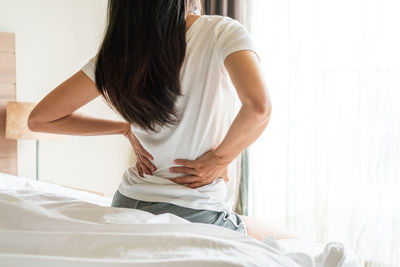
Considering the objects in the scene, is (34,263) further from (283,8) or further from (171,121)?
(283,8)

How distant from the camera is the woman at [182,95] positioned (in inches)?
43.0

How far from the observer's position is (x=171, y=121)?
1.15 meters

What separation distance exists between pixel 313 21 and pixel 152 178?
92.6 inches

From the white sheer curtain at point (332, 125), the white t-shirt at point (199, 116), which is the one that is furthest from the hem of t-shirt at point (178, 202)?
the white sheer curtain at point (332, 125)

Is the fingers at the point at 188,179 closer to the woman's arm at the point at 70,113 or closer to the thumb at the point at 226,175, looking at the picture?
the thumb at the point at 226,175

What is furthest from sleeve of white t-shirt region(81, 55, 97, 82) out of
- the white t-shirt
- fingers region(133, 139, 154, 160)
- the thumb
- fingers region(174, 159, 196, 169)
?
the thumb

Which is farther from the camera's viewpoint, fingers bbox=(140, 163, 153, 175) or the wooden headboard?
the wooden headboard

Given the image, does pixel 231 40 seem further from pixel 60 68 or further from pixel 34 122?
pixel 60 68

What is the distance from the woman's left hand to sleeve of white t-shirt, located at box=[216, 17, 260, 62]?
0.25 metres

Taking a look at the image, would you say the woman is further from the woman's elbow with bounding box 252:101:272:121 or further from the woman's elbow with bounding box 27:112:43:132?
the woman's elbow with bounding box 27:112:43:132

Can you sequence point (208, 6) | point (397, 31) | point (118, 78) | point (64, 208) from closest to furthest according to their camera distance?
point (64, 208) < point (118, 78) < point (397, 31) < point (208, 6)

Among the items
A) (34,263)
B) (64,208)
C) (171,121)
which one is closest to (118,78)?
(171,121)

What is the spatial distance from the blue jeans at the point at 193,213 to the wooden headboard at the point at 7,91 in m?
2.40

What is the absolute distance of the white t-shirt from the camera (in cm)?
111
